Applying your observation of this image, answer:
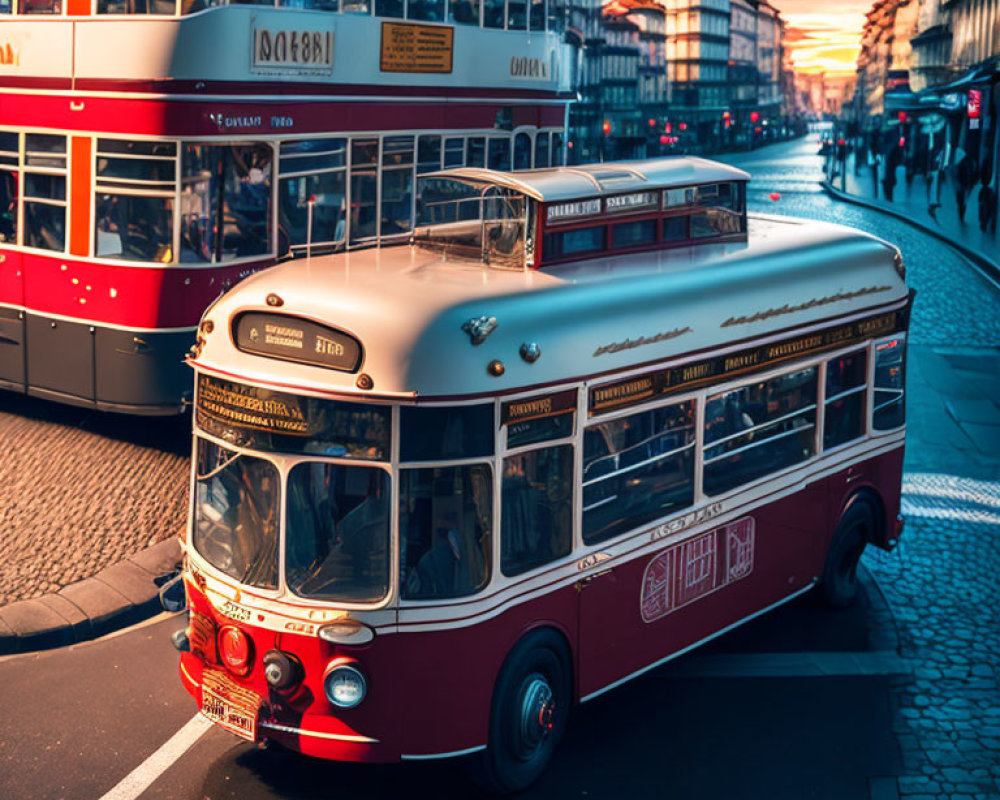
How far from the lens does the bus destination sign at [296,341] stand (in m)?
7.45

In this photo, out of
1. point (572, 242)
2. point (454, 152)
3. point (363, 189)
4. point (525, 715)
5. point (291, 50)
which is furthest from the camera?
point (454, 152)

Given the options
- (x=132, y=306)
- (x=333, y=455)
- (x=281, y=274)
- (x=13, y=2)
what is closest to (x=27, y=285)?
(x=132, y=306)

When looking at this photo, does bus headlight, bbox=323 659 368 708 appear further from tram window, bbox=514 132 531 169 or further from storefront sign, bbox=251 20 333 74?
tram window, bbox=514 132 531 169

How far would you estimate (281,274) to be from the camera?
26.7 feet

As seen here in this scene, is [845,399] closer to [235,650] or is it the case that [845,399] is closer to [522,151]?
[235,650]

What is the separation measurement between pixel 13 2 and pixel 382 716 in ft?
32.6

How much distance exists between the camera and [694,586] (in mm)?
9195

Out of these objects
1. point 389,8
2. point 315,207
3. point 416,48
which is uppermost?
point 389,8

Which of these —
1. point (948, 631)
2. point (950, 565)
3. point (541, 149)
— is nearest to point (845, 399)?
point (948, 631)

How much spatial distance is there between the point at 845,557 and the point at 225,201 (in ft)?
21.8

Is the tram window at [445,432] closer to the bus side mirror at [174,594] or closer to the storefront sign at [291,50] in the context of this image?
the bus side mirror at [174,594]

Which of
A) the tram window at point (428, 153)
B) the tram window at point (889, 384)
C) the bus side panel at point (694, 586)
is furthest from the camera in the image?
the tram window at point (428, 153)

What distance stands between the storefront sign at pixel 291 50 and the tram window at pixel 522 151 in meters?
4.41

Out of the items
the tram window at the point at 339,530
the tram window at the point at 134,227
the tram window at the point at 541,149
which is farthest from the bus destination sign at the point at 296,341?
the tram window at the point at 541,149
